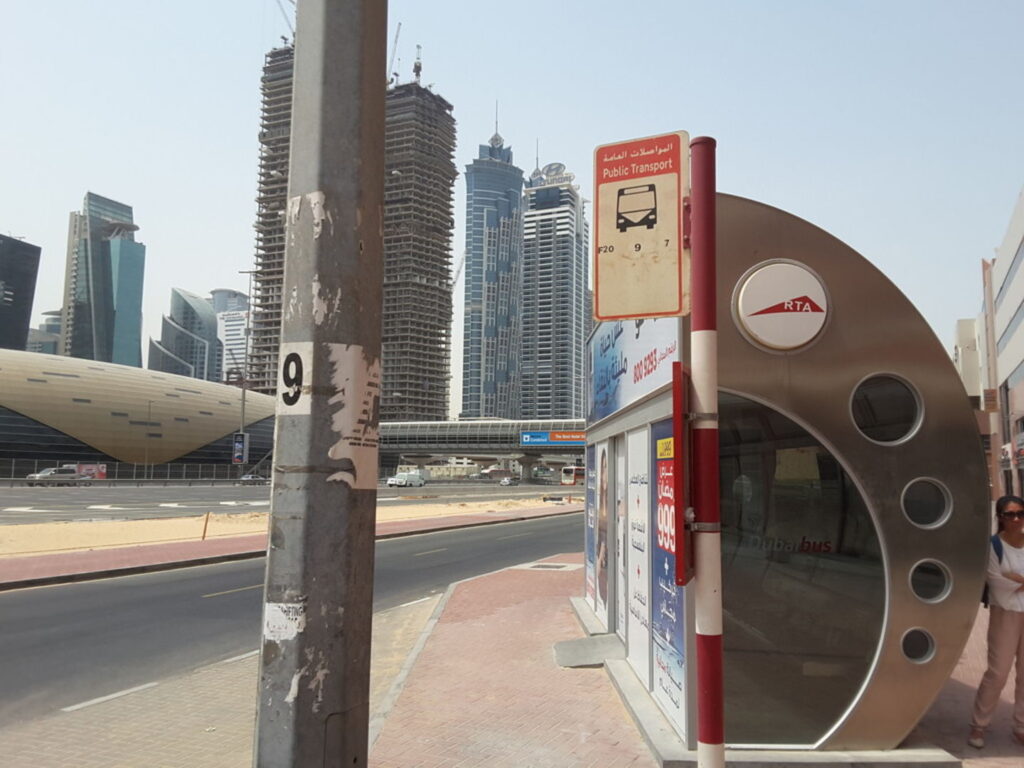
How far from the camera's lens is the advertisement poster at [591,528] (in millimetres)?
10438

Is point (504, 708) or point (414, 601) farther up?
point (504, 708)

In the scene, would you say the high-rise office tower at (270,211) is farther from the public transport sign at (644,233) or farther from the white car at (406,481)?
the public transport sign at (644,233)

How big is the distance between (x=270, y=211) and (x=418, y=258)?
43.4m

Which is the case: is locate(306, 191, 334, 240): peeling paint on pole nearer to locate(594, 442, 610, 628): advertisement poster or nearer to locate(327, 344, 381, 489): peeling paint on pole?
locate(327, 344, 381, 489): peeling paint on pole

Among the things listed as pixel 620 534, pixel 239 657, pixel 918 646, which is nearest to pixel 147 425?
pixel 239 657

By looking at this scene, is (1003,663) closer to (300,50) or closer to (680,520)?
(680,520)

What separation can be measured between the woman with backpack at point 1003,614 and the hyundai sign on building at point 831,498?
21 cm

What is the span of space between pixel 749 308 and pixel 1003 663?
3.20 m

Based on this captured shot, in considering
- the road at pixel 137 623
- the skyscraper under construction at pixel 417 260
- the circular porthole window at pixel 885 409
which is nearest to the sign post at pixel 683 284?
the circular porthole window at pixel 885 409

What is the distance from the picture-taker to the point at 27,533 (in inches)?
874

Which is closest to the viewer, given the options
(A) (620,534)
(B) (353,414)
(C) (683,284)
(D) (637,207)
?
(B) (353,414)

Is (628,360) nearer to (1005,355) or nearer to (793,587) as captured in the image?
(793,587)

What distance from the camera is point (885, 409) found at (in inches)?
223

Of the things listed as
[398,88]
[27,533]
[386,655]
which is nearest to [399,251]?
[398,88]
